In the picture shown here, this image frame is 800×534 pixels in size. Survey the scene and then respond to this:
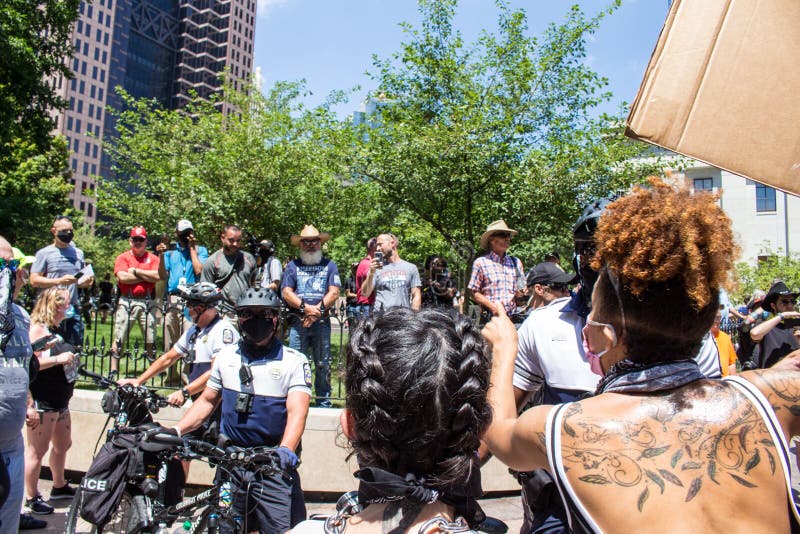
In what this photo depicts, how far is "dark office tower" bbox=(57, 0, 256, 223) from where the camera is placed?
10762cm

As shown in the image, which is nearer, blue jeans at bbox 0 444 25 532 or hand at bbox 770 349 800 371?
hand at bbox 770 349 800 371

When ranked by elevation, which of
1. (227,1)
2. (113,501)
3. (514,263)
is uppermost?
(227,1)

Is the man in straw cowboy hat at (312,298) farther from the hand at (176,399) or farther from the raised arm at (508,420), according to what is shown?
the raised arm at (508,420)

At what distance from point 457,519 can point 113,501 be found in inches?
115

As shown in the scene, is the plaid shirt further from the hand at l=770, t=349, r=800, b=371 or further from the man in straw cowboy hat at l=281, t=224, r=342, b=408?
the hand at l=770, t=349, r=800, b=371

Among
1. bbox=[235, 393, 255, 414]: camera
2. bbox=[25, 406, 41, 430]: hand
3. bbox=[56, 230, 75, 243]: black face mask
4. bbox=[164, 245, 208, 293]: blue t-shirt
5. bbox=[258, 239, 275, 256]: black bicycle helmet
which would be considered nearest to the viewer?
bbox=[235, 393, 255, 414]: camera

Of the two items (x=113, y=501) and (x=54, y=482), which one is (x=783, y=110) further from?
(x=54, y=482)

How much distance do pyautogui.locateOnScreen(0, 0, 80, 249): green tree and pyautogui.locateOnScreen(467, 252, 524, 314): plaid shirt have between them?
2027 cm

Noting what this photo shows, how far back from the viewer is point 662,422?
1.50 m

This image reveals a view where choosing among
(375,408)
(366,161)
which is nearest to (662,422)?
(375,408)

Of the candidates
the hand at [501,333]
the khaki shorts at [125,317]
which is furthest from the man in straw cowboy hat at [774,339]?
the khaki shorts at [125,317]

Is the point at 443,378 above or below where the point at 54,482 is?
above

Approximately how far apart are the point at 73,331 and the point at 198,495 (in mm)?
4472

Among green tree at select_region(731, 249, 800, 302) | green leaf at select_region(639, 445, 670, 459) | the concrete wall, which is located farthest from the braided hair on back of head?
green tree at select_region(731, 249, 800, 302)
